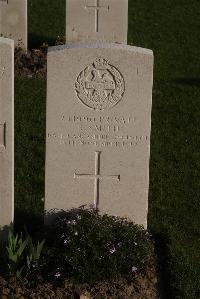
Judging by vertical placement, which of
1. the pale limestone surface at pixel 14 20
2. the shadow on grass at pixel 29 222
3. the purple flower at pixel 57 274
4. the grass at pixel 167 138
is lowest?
the purple flower at pixel 57 274

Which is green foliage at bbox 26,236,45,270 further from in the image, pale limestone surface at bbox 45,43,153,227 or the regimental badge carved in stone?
the regimental badge carved in stone

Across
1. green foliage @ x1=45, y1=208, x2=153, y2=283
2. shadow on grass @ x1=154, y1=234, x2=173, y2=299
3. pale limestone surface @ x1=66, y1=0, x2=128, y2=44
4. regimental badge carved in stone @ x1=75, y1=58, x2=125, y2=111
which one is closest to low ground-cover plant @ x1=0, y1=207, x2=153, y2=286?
green foliage @ x1=45, y1=208, x2=153, y2=283

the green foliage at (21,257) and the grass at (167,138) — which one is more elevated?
the grass at (167,138)

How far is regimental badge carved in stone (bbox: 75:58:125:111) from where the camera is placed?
6359 mm

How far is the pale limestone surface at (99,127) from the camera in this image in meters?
6.34

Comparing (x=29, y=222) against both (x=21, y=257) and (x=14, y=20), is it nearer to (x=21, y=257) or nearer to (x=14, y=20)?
(x=21, y=257)

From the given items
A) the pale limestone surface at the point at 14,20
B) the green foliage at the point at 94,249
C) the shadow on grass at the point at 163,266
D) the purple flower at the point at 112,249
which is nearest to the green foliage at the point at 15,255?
the green foliage at the point at 94,249

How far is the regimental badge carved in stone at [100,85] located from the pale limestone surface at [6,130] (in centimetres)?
62

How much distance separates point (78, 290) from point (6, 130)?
1600mm

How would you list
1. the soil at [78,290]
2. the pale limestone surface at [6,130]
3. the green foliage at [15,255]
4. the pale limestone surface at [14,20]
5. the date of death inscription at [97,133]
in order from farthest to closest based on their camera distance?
the pale limestone surface at [14,20], the date of death inscription at [97,133], the pale limestone surface at [6,130], the green foliage at [15,255], the soil at [78,290]

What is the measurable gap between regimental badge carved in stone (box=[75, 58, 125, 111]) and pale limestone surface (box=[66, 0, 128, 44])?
6.94 meters

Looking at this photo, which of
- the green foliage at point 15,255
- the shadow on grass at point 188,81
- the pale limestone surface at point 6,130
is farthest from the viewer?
the shadow on grass at point 188,81

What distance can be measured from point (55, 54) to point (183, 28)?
1042 centimetres

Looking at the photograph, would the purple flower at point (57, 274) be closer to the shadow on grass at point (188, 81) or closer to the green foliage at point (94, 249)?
the green foliage at point (94, 249)
